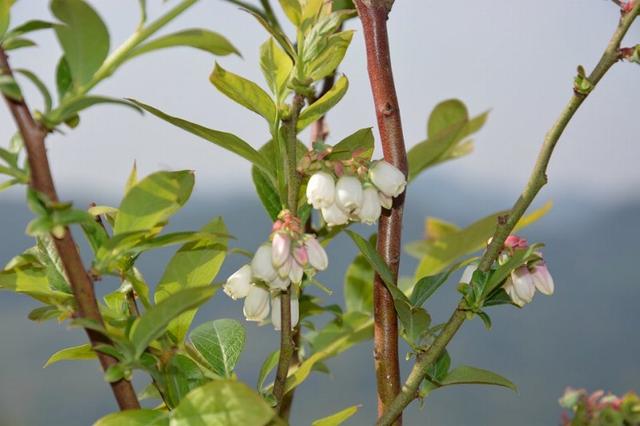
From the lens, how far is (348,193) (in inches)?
18.9

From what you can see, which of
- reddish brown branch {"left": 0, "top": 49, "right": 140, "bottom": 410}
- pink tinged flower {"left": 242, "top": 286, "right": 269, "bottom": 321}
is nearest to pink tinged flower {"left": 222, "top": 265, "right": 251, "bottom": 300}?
pink tinged flower {"left": 242, "top": 286, "right": 269, "bottom": 321}

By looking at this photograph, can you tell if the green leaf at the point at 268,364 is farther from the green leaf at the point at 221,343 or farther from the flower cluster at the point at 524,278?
the flower cluster at the point at 524,278

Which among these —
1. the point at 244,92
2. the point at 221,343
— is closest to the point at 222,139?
the point at 244,92

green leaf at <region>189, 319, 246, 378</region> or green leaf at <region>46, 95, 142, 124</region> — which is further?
green leaf at <region>189, 319, 246, 378</region>

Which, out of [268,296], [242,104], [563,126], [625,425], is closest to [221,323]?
[268,296]

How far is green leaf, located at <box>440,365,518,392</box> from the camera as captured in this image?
523mm

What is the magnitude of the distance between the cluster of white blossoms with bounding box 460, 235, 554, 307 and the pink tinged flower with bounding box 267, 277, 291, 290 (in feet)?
0.47

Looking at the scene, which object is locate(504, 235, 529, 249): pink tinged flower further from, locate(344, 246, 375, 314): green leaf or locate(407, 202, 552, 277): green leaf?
locate(344, 246, 375, 314): green leaf

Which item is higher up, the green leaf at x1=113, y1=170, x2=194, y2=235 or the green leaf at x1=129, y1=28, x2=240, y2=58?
Result: the green leaf at x1=129, y1=28, x2=240, y2=58

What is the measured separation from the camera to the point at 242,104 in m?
0.48

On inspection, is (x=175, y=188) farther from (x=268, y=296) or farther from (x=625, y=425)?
(x=625, y=425)

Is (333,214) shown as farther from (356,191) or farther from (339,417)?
(339,417)

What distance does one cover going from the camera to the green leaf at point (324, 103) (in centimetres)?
48

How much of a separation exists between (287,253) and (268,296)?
6 centimetres
